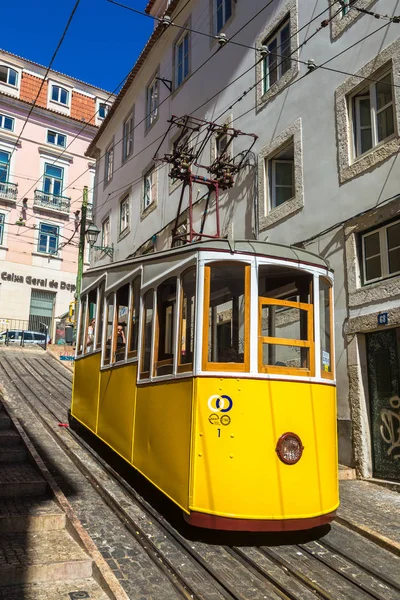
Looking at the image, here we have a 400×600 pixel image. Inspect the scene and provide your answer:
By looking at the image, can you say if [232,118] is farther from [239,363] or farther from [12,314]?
[12,314]

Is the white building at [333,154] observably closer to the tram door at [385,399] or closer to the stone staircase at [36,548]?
the tram door at [385,399]

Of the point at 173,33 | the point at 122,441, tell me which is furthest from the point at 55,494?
the point at 173,33

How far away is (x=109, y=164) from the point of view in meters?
23.9

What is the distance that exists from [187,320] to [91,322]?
3.76m

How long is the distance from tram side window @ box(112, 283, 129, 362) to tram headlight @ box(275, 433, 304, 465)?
9.48ft

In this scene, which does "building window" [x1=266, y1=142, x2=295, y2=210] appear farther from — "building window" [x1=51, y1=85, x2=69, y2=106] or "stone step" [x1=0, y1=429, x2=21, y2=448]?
"building window" [x1=51, y1=85, x2=69, y2=106]

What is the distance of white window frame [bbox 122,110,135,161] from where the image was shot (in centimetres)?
2134

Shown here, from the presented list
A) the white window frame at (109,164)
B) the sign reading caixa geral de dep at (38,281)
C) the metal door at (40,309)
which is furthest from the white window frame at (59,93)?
the white window frame at (109,164)

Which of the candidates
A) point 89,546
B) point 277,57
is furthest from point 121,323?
point 277,57

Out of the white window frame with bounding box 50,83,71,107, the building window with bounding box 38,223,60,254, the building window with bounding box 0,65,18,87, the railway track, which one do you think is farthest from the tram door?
the white window frame with bounding box 50,83,71,107

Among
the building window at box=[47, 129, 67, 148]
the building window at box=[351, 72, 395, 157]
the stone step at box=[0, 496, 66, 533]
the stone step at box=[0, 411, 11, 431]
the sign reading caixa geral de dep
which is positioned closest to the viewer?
the stone step at box=[0, 496, 66, 533]

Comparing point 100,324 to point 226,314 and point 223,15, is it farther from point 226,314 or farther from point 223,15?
point 223,15

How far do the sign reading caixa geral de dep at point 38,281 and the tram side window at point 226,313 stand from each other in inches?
1124

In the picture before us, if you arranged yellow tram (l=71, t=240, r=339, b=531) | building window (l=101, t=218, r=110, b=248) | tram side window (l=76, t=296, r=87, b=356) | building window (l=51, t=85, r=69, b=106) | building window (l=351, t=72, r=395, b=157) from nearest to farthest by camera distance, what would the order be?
yellow tram (l=71, t=240, r=339, b=531) → building window (l=351, t=72, r=395, b=157) → tram side window (l=76, t=296, r=87, b=356) → building window (l=101, t=218, r=110, b=248) → building window (l=51, t=85, r=69, b=106)
